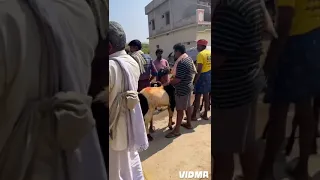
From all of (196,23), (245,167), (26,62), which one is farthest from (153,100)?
(26,62)

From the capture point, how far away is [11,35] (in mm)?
985

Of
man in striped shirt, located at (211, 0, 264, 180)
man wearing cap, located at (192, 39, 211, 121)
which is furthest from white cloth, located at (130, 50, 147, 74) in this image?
man in striped shirt, located at (211, 0, 264, 180)

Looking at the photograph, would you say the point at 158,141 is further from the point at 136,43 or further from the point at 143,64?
the point at 136,43

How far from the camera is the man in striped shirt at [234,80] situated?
44.2 inches

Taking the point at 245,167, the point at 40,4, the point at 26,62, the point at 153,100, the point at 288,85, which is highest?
the point at 40,4

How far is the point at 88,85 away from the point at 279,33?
736 millimetres

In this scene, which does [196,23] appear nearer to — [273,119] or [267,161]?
[273,119]

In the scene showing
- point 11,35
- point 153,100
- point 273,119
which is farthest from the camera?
point 153,100

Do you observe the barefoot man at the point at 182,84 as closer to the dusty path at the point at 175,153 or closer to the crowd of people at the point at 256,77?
the dusty path at the point at 175,153

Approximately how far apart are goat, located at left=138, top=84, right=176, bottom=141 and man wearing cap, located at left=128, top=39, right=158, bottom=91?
0.14 m

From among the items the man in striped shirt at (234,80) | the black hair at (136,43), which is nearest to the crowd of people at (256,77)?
the man in striped shirt at (234,80)

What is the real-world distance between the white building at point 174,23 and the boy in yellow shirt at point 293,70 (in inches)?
20.8

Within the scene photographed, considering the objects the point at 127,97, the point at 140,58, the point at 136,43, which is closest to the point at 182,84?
the point at 140,58

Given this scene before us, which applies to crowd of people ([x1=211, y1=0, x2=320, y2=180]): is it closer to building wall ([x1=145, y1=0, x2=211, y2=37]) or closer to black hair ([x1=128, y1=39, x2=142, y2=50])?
building wall ([x1=145, y1=0, x2=211, y2=37])
